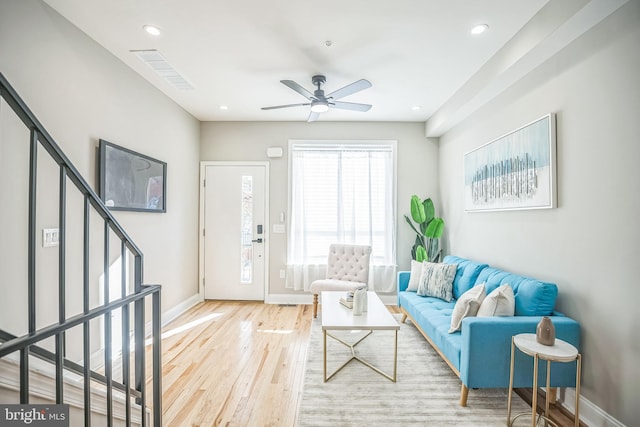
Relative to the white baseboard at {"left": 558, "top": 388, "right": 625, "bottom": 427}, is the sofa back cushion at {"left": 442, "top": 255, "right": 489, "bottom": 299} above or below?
above

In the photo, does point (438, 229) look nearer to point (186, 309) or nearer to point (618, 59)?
point (618, 59)

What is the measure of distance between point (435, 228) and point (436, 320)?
6.13ft

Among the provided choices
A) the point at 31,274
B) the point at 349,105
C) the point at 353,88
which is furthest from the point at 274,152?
the point at 31,274

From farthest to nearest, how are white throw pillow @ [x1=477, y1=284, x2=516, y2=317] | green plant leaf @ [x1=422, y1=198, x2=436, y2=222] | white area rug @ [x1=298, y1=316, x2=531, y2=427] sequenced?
green plant leaf @ [x1=422, y1=198, x2=436, y2=222] → white throw pillow @ [x1=477, y1=284, x2=516, y2=317] → white area rug @ [x1=298, y1=316, x2=531, y2=427]

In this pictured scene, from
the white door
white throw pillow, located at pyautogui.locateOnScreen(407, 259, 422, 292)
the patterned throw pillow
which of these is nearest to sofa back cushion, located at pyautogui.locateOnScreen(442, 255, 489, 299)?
the patterned throw pillow

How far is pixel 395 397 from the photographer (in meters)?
2.38

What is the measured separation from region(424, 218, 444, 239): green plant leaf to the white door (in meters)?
2.39

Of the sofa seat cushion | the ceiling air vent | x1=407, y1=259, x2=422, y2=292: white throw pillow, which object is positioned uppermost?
the ceiling air vent

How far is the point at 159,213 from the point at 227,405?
91.5 inches

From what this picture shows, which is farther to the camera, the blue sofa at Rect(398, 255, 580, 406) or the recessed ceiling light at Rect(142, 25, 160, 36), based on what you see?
the recessed ceiling light at Rect(142, 25, 160, 36)

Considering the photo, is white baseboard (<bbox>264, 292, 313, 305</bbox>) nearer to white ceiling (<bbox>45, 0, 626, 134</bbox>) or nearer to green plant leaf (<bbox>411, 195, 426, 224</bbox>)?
green plant leaf (<bbox>411, 195, 426, 224</bbox>)

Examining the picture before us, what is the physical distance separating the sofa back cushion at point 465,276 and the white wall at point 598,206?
502 mm

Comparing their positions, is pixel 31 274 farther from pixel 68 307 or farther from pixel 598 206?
pixel 598 206

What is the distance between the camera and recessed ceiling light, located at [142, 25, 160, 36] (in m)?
2.51
